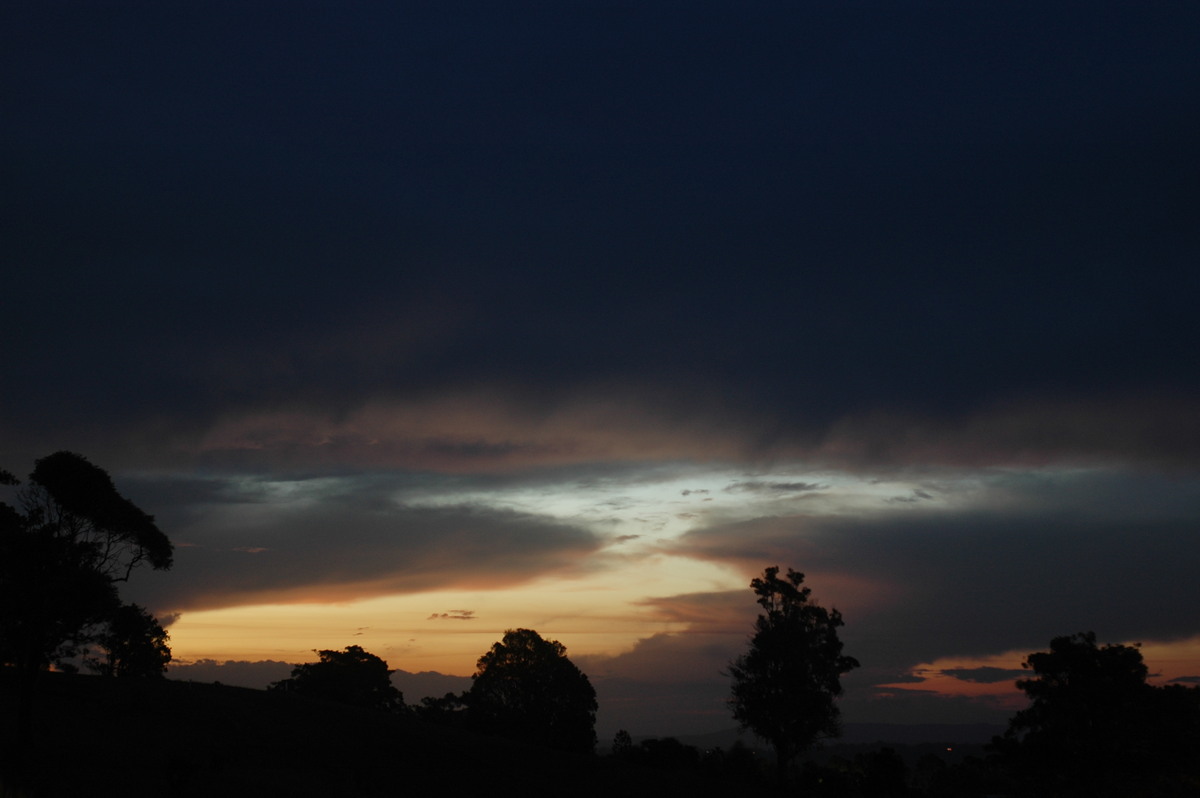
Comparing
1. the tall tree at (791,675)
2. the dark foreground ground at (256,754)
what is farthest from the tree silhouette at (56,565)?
the tall tree at (791,675)

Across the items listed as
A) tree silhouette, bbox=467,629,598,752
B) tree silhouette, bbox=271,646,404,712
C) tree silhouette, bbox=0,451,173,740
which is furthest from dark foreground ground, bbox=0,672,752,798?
tree silhouette, bbox=271,646,404,712

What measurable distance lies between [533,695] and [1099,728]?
2041 inches

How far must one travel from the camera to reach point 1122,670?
5253cm

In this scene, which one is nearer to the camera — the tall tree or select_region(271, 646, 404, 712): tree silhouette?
the tall tree

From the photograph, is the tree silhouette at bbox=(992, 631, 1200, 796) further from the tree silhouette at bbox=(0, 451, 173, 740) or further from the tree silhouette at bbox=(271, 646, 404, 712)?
the tree silhouette at bbox=(271, 646, 404, 712)

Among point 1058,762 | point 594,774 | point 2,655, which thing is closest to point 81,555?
point 2,655

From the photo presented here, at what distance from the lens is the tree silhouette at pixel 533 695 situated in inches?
3206

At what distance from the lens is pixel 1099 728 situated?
2047 inches

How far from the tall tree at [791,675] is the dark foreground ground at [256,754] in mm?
10804

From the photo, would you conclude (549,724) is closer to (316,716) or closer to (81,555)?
(316,716)

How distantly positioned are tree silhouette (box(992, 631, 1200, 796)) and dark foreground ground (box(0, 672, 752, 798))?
63.7ft

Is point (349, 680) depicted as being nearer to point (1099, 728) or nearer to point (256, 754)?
point (256, 754)

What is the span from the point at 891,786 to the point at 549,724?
35335 millimetres

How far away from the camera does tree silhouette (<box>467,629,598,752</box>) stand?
8144 cm
